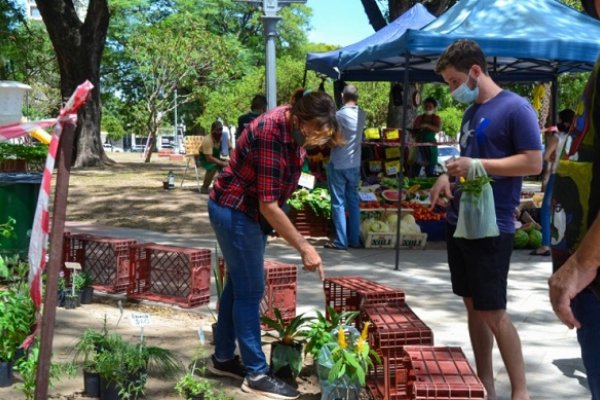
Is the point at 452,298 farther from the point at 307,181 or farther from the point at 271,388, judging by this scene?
the point at 307,181

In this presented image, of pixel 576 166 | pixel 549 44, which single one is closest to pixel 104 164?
pixel 549 44

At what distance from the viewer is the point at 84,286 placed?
6.31 metres

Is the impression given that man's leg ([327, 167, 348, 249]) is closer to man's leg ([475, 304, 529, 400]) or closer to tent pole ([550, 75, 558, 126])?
tent pole ([550, 75, 558, 126])

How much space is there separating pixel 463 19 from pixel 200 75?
29161mm

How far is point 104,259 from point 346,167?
3.62 m

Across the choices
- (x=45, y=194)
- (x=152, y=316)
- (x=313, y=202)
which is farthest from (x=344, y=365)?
(x=313, y=202)

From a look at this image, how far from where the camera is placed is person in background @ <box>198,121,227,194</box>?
14.8m

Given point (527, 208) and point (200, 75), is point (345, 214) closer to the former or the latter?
point (527, 208)

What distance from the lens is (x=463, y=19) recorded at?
880 centimetres

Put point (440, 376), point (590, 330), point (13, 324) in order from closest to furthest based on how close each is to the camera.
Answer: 1. point (590, 330)
2. point (440, 376)
3. point (13, 324)

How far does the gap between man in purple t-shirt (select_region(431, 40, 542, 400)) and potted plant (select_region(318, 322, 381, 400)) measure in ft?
1.99

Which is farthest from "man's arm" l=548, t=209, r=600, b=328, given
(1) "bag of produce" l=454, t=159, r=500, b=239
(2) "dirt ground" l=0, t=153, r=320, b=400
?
(2) "dirt ground" l=0, t=153, r=320, b=400

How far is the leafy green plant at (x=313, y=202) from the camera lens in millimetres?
10336

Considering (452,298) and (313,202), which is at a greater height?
(313,202)
